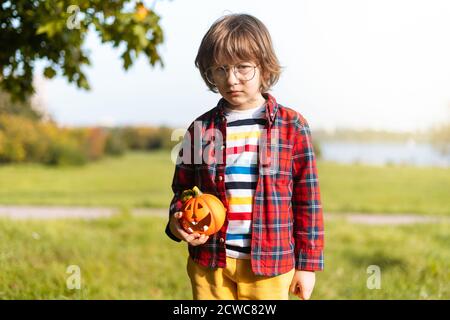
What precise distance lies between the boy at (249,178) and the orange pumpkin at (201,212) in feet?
0.12

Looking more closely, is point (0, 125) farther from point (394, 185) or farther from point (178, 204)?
point (178, 204)

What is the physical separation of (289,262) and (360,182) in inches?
604

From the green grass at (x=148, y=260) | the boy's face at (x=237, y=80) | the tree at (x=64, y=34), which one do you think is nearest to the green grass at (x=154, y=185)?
the green grass at (x=148, y=260)

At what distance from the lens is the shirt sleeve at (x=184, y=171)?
230 cm

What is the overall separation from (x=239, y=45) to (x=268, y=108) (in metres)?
0.28

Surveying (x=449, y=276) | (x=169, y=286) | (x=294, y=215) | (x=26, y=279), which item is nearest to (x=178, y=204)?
(x=294, y=215)

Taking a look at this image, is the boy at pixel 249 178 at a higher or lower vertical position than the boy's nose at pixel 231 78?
lower

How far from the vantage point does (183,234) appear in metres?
2.24

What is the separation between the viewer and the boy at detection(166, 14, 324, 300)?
2.20m

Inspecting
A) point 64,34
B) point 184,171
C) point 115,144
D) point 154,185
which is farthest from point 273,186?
point 115,144

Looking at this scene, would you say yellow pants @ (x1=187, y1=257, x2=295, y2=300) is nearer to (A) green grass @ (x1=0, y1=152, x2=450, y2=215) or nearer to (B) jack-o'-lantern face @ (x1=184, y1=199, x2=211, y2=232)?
(B) jack-o'-lantern face @ (x1=184, y1=199, x2=211, y2=232)

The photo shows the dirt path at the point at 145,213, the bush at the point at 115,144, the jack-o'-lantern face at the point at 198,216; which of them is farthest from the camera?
the bush at the point at 115,144

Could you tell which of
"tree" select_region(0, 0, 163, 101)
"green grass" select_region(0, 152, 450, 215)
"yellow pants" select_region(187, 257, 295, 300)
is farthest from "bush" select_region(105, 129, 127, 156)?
"yellow pants" select_region(187, 257, 295, 300)

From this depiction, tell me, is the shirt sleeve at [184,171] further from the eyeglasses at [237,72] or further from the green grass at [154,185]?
the green grass at [154,185]
